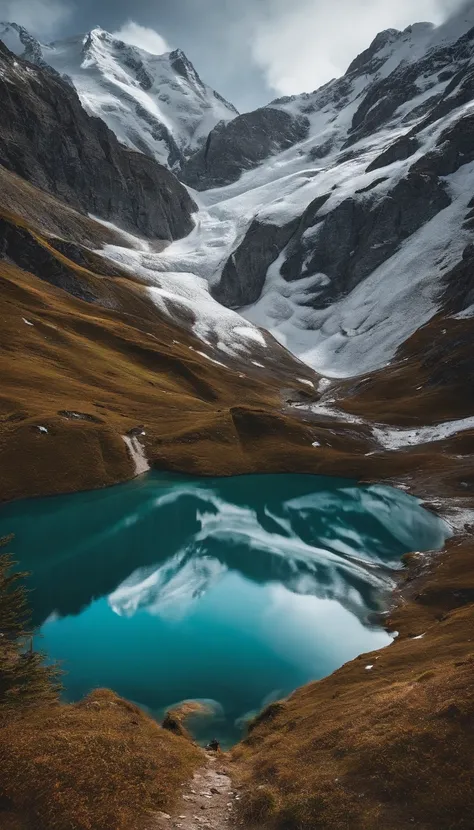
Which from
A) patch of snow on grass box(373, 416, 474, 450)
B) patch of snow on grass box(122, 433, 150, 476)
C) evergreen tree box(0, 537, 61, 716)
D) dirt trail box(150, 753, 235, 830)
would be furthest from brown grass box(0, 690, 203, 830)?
patch of snow on grass box(373, 416, 474, 450)

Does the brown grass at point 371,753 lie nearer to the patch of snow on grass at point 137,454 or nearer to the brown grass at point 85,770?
the brown grass at point 85,770

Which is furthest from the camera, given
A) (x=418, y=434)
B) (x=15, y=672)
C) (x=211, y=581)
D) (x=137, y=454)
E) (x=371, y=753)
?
(x=418, y=434)

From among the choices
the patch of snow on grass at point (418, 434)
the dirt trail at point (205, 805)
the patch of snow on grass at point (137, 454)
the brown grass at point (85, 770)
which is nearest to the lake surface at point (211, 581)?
the patch of snow on grass at point (137, 454)

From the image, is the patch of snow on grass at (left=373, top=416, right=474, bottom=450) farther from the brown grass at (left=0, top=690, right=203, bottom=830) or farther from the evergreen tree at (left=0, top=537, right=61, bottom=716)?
the evergreen tree at (left=0, top=537, right=61, bottom=716)

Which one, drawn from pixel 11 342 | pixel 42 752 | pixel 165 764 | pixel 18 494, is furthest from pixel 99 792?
pixel 11 342

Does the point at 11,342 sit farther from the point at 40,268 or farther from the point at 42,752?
the point at 42,752

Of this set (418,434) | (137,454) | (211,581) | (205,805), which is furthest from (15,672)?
(418,434)

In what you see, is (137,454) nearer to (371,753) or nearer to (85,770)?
(85,770)
